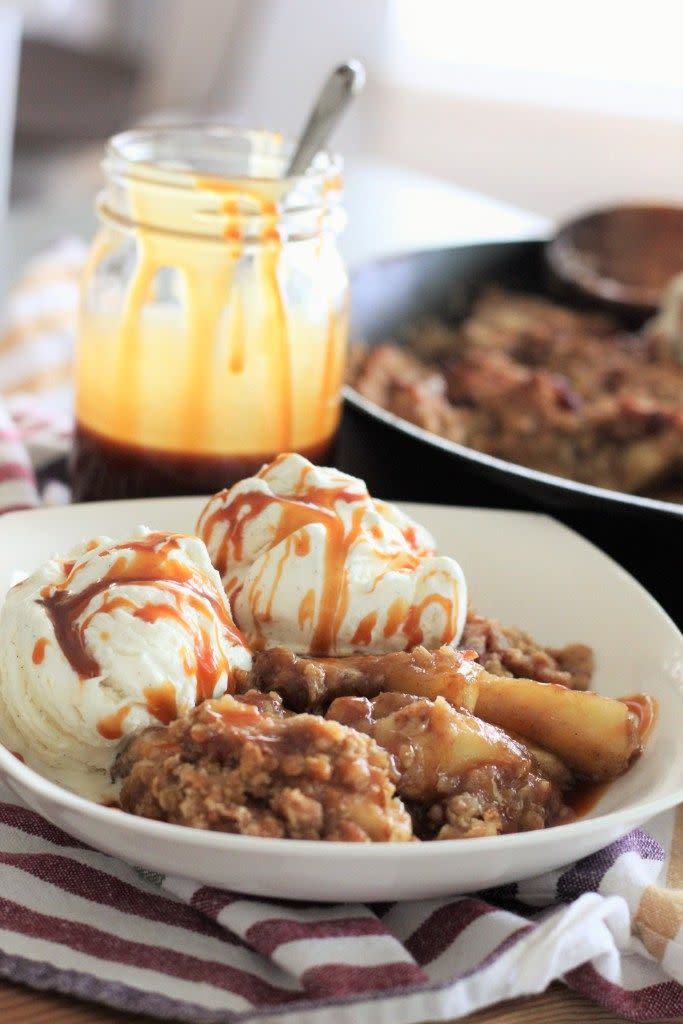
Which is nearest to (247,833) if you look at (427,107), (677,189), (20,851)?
(20,851)

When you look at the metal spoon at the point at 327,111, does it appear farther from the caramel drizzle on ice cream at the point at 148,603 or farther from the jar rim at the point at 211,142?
the caramel drizzle on ice cream at the point at 148,603

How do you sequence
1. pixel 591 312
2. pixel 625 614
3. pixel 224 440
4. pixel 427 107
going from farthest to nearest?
1. pixel 427 107
2. pixel 591 312
3. pixel 224 440
4. pixel 625 614

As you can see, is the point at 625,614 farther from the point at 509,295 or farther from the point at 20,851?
the point at 509,295

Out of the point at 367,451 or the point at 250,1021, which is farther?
the point at 367,451

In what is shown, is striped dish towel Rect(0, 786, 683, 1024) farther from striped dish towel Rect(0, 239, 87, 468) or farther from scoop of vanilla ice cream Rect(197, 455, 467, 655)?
striped dish towel Rect(0, 239, 87, 468)

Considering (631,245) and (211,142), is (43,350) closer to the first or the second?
(211,142)

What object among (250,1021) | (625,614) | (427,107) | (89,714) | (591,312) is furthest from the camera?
(427,107)
